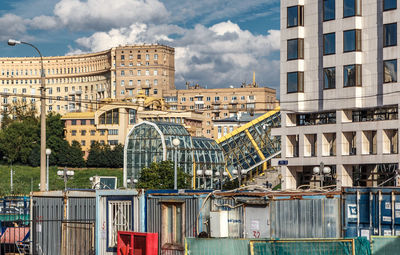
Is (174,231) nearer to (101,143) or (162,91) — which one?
(101,143)

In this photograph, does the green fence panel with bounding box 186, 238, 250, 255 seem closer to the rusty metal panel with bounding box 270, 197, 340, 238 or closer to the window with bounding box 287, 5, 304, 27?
the rusty metal panel with bounding box 270, 197, 340, 238

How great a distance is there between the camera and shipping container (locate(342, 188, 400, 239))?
18.6 meters

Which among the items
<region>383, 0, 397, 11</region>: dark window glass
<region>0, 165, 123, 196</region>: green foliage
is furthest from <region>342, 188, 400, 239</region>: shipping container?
<region>0, 165, 123, 196</region>: green foliage

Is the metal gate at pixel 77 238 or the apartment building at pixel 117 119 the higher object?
the apartment building at pixel 117 119

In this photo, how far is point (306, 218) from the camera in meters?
20.0

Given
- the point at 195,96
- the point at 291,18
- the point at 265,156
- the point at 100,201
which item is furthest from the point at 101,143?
the point at 100,201

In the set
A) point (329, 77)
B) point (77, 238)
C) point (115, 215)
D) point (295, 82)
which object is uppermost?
point (329, 77)

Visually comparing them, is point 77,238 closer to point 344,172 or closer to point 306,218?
point 306,218

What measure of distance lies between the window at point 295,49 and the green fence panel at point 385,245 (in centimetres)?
4366

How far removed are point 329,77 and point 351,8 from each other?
222 inches

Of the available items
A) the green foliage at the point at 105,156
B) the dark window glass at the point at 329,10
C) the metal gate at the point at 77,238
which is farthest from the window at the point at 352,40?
the green foliage at the point at 105,156

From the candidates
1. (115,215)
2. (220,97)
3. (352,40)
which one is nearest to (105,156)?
(220,97)

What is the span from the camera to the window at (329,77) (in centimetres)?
5841

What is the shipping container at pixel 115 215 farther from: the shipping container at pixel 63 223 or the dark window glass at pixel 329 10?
the dark window glass at pixel 329 10
